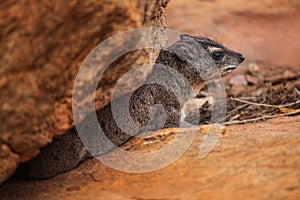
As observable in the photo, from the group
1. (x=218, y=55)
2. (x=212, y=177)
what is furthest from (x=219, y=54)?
(x=212, y=177)

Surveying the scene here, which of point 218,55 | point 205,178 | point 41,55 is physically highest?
point 41,55

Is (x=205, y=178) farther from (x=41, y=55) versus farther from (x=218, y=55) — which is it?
(x=218, y=55)

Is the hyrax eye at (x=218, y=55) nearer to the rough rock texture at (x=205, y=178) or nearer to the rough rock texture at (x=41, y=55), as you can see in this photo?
the rough rock texture at (x=205, y=178)

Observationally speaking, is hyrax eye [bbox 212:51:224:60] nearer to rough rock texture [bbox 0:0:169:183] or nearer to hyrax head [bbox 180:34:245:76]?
hyrax head [bbox 180:34:245:76]

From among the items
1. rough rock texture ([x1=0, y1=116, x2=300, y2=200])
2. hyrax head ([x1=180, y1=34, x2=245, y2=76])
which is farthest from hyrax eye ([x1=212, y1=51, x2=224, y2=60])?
rough rock texture ([x1=0, y1=116, x2=300, y2=200])

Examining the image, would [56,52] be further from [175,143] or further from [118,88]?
[175,143]
